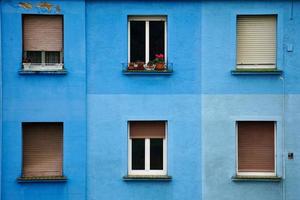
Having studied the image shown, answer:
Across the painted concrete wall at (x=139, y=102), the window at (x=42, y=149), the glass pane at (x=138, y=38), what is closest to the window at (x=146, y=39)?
the glass pane at (x=138, y=38)

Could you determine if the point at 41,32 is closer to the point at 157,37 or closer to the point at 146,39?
the point at 146,39

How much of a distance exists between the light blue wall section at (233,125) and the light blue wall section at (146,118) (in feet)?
0.85

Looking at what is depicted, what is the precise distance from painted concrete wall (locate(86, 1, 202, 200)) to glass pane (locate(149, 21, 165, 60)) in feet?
1.45

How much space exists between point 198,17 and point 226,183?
4.38 m

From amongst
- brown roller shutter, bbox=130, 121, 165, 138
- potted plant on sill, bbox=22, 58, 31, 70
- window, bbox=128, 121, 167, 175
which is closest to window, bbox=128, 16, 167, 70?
brown roller shutter, bbox=130, 121, 165, 138

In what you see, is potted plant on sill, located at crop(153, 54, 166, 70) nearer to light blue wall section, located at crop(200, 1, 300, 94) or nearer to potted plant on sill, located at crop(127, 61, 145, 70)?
potted plant on sill, located at crop(127, 61, 145, 70)

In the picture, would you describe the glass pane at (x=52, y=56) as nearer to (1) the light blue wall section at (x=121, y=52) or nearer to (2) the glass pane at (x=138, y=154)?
(1) the light blue wall section at (x=121, y=52)

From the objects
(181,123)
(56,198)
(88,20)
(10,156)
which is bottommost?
(56,198)

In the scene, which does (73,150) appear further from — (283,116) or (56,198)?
(283,116)

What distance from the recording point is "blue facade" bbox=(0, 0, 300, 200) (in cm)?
1351

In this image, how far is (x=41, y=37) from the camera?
13.6m

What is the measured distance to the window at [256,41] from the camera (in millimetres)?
13672

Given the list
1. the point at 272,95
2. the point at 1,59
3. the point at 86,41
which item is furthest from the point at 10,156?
the point at 272,95

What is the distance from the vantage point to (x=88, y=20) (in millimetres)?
13562
